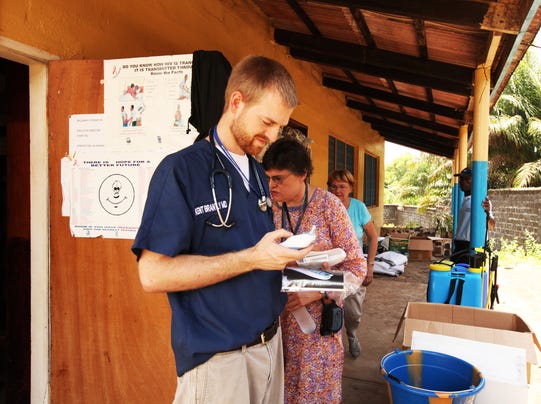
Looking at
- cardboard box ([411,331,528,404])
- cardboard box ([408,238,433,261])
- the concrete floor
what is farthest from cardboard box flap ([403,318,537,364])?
cardboard box ([408,238,433,261])

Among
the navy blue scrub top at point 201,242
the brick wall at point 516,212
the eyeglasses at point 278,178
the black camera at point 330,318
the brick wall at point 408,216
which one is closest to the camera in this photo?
the navy blue scrub top at point 201,242

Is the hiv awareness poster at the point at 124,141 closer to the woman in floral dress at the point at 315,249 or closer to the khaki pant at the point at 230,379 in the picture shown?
the woman in floral dress at the point at 315,249

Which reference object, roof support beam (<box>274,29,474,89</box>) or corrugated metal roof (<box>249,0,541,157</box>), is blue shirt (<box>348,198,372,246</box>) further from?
roof support beam (<box>274,29,474,89</box>)

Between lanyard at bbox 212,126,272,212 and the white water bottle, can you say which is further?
the white water bottle

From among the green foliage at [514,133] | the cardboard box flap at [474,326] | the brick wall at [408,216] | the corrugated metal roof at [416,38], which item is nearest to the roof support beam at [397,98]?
the corrugated metal roof at [416,38]

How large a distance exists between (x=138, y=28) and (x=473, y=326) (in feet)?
10.0

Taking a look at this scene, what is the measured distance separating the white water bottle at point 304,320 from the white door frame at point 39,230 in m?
1.50

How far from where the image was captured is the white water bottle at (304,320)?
6.61 ft

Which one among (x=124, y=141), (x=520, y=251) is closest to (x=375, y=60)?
(x=124, y=141)

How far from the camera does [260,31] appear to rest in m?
5.21

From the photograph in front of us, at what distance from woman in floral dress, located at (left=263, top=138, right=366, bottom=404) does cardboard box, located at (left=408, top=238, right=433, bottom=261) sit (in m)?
8.80

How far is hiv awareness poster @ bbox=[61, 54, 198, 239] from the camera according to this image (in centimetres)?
228

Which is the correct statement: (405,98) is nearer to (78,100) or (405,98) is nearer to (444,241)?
(444,241)

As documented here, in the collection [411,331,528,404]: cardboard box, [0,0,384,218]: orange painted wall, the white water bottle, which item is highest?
[0,0,384,218]: orange painted wall
